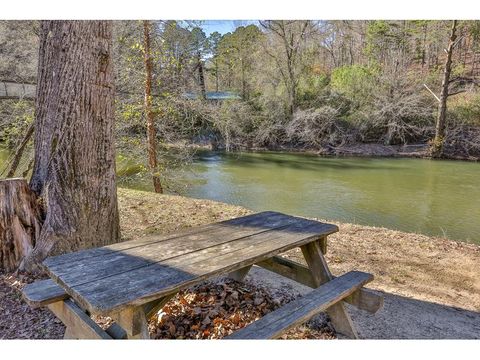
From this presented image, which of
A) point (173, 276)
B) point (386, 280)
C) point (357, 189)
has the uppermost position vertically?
point (173, 276)

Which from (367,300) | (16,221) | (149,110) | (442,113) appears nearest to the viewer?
(367,300)

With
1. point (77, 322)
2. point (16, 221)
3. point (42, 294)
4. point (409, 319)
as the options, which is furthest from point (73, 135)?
point (409, 319)

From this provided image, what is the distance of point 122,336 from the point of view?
5.10 ft

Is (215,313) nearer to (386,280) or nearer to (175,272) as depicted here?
(175,272)

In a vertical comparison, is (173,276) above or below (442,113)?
below

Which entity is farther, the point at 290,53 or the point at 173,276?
the point at 290,53

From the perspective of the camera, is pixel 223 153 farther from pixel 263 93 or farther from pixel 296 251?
pixel 296 251

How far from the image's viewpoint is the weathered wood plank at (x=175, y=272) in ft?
4.08

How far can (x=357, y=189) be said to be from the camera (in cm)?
796

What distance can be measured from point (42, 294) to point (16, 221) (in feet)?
3.62

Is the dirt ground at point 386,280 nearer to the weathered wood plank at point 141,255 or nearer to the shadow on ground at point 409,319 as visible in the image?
the shadow on ground at point 409,319
